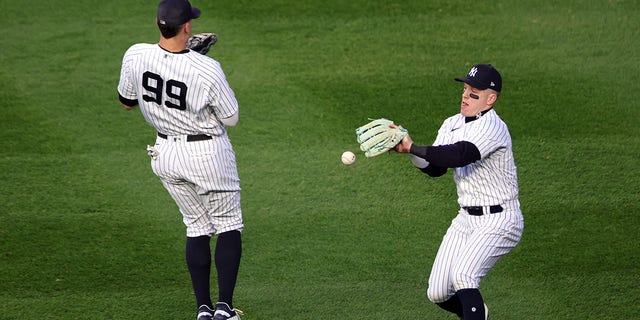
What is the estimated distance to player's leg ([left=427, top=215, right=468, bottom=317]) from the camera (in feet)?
17.8

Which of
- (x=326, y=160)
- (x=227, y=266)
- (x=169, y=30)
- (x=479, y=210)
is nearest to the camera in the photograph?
(x=169, y=30)

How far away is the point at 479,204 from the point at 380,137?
2.55 feet

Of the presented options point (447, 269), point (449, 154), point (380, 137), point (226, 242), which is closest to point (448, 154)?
point (449, 154)

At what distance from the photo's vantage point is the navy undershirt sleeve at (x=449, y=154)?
502cm

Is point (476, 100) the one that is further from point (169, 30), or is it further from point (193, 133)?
point (169, 30)

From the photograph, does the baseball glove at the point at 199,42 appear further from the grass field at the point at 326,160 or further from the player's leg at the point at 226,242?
the grass field at the point at 326,160

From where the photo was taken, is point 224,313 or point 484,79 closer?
point 484,79

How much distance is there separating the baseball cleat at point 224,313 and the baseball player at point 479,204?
1144 millimetres

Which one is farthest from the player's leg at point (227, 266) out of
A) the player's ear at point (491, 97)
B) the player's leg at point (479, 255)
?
the player's ear at point (491, 97)

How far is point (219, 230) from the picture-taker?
18.5ft

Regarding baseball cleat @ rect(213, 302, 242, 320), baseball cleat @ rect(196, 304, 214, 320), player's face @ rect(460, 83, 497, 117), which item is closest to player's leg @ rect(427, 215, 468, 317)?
player's face @ rect(460, 83, 497, 117)

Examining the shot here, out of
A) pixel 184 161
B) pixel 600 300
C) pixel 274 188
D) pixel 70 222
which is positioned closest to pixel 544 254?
pixel 600 300

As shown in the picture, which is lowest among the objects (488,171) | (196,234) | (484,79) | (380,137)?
(196,234)

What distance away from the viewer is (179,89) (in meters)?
5.19
